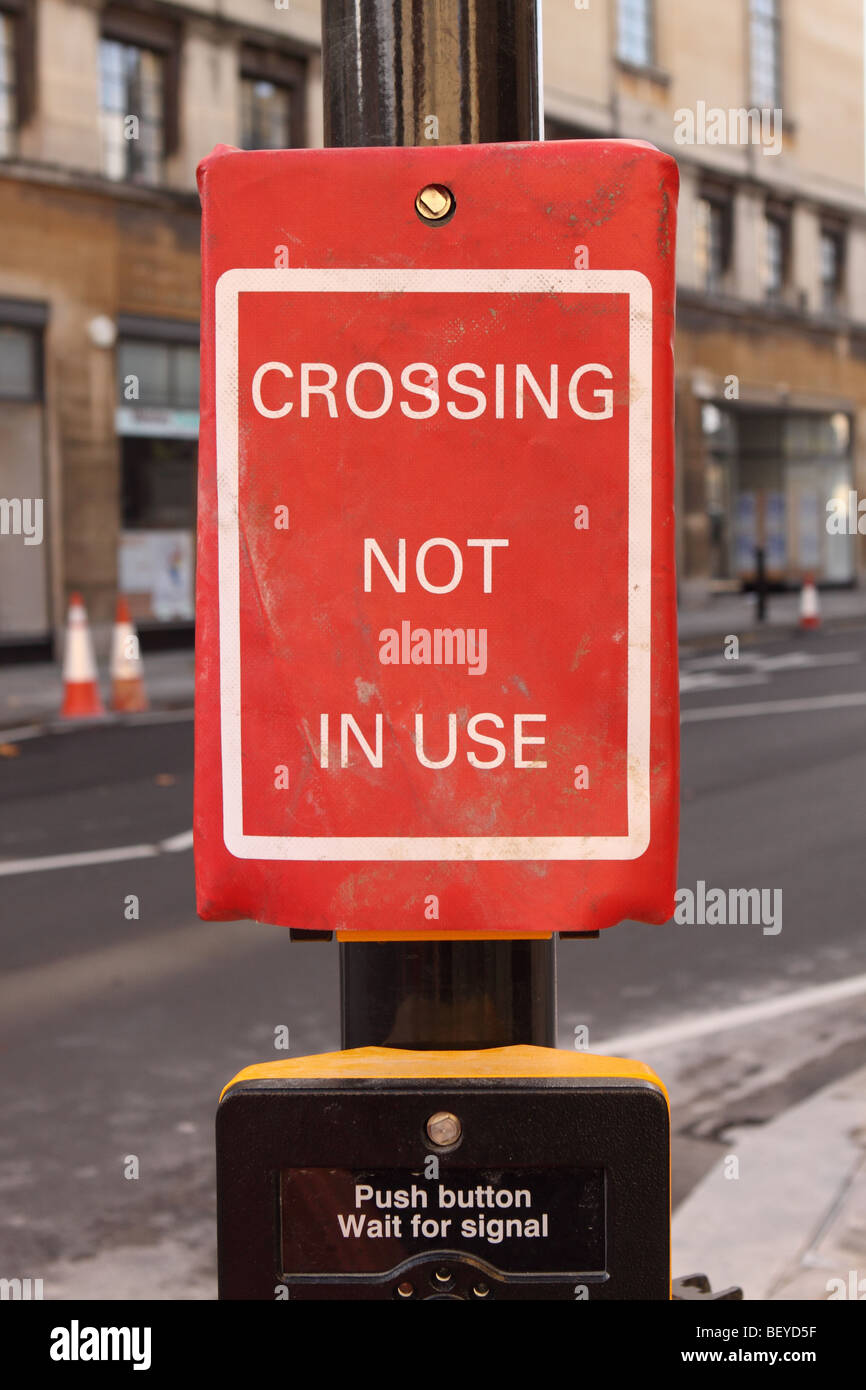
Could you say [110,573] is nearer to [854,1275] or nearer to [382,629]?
[854,1275]

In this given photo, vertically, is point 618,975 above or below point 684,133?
below

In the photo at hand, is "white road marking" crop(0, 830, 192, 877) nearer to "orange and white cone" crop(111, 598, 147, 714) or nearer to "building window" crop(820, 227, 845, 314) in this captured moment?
"orange and white cone" crop(111, 598, 147, 714)

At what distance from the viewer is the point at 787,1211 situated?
3.84 metres

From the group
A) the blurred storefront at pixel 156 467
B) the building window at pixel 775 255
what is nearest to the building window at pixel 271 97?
the blurred storefront at pixel 156 467

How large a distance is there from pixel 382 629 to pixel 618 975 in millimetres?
4906

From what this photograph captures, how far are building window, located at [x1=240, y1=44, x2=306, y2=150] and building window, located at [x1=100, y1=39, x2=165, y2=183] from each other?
1303 millimetres

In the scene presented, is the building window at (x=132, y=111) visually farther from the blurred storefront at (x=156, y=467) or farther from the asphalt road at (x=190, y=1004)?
the asphalt road at (x=190, y=1004)

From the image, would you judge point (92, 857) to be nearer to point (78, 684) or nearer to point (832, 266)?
point (78, 684)

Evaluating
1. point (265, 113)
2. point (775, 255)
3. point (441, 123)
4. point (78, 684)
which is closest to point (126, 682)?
point (78, 684)

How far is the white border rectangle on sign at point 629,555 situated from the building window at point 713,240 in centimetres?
3001

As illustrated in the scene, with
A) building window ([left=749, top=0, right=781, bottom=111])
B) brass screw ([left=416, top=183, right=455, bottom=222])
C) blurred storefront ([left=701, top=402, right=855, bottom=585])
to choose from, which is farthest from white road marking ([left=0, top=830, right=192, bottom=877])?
building window ([left=749, top=0, right=781, bottom=111])
